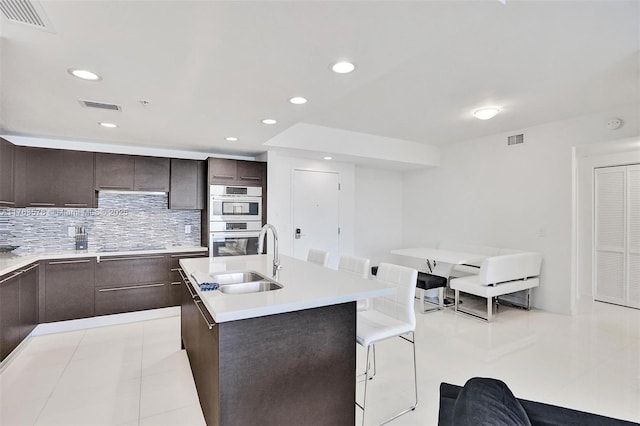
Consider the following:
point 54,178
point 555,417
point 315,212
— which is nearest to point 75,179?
point 54,178

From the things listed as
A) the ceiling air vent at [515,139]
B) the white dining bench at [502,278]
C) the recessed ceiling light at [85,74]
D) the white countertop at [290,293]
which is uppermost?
the ceiling air vent at [515,139]

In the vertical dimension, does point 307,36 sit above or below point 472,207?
above

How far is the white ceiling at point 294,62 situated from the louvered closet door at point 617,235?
5.93ft

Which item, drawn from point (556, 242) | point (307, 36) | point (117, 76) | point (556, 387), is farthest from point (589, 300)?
point (117, 76)

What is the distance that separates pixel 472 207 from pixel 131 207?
537 cm

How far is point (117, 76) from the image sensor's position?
221 cm

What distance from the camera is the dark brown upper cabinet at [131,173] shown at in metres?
4.05

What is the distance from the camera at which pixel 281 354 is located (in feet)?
5.70

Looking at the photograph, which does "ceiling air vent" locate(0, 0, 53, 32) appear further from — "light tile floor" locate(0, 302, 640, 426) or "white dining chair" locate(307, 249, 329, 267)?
"white dining chair" locate(307, 249, 329, 267)

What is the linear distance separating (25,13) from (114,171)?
2902 mm

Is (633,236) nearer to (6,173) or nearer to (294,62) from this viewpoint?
(294,62)

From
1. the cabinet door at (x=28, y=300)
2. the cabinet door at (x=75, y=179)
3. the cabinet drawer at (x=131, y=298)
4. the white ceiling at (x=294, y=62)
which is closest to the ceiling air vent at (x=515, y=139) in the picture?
the white ceiling at (x=294, y=62)

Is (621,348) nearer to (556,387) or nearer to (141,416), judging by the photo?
(556,387)

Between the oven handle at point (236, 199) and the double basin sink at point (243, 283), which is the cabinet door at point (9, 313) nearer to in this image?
the double basin sink at point (243, 283)
